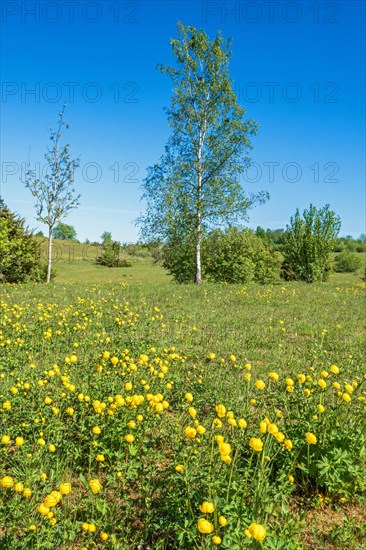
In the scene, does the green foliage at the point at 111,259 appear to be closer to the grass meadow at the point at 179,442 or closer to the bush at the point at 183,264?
the bush at the point at 183,264

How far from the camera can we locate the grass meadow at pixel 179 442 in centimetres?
270

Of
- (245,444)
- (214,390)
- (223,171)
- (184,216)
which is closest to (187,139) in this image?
(223,171)

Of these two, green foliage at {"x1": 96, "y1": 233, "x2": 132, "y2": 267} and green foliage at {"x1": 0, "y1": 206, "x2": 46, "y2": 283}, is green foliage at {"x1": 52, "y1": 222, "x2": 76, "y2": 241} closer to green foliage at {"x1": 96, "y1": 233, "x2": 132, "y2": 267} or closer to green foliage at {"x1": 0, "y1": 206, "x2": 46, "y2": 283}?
green foliage at {"x1": 96, "y1": 233, "x2": 132, "y2": 267}

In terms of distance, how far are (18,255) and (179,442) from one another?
2744 cm

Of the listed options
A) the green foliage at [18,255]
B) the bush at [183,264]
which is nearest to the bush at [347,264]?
the bush at [183,264]

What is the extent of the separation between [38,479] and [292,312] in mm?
10825

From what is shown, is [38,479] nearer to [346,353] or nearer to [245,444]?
[245,444]

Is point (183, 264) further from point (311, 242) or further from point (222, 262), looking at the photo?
point (311, 242)

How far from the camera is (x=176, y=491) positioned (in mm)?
2955

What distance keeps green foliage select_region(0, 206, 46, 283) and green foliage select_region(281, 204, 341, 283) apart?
24478mm

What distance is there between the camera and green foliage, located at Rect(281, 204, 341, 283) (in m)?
33.1

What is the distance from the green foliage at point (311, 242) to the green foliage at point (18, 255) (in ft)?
80.3

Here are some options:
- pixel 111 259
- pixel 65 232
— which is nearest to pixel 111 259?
pixel 111 259

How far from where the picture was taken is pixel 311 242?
33750 mm
